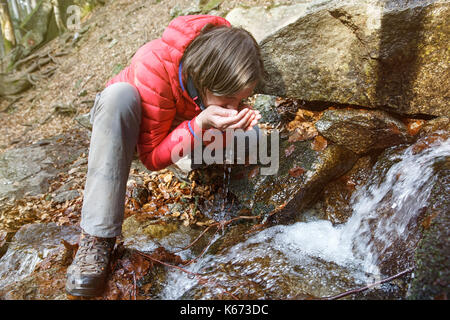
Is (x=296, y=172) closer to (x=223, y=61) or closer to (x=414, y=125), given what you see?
(x=414, y=125)

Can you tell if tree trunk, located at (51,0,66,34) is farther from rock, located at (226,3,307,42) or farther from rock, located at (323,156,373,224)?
rock, located at (323,156,373,224)

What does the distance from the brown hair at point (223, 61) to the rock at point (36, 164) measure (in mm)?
4146

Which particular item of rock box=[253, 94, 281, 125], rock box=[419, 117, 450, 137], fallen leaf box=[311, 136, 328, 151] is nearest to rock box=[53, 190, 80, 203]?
rock box=[253, 94, 281, 125]

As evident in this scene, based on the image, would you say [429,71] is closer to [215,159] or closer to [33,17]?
[215,159]

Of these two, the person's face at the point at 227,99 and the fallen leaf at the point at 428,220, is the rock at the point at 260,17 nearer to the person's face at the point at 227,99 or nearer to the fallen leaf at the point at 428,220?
the person's face at the point at 227,99

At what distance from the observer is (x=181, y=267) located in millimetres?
2508

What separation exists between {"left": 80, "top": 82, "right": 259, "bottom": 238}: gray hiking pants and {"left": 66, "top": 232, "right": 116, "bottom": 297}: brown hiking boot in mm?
94

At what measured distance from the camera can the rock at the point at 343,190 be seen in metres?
2.81

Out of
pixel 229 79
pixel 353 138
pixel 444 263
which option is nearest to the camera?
pixel 444 263

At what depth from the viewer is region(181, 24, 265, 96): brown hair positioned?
2.13 metres

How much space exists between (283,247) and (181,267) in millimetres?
927

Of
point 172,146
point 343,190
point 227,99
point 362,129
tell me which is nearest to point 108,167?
point 172,146
